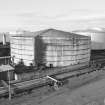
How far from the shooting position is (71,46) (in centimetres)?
3105

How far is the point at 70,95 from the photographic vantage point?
18.8 metres

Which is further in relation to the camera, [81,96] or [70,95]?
[70,95]

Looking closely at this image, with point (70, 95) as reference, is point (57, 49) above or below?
above

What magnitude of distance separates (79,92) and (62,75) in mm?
7087

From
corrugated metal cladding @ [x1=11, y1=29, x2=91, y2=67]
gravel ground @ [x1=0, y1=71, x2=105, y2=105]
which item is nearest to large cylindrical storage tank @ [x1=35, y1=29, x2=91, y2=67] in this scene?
→ corrugated metal cladding @ [x1=11, y1=29, x2=91, y2=67]

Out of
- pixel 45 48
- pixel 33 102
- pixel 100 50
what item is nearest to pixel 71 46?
pixel 45 48

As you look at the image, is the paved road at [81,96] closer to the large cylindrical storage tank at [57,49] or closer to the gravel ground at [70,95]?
the gravel ground at [70,95]

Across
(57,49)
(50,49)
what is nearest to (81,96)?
(57,49)

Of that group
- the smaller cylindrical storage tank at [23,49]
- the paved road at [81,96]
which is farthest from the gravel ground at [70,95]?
the smaller cylindrical storage tank at [23,49]

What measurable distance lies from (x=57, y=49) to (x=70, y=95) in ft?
44.9

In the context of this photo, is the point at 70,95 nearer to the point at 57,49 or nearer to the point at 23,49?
the point at 57,49

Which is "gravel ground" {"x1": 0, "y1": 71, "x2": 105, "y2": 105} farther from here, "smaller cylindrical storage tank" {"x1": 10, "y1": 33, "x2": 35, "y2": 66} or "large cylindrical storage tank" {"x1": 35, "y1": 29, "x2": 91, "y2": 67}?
"smaller cylindrical storage tank" {"x1": 10, "y1": 33, "x2": 35, "y2": 66}

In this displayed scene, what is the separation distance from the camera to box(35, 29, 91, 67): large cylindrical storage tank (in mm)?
30672

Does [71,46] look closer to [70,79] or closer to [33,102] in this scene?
[70,79]
